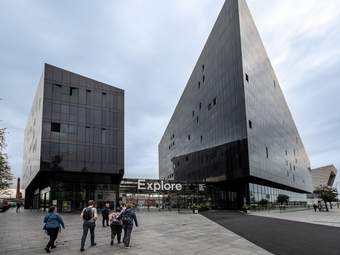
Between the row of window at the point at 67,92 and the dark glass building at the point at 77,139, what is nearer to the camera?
the dark glass building at the point at 77,139

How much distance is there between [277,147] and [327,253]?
189ft

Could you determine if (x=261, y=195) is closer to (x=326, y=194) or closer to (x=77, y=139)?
(x=326, y=194)

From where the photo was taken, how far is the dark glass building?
43.2 metres

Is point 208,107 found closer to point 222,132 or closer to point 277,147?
point 222,132

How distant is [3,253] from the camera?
37.4ft

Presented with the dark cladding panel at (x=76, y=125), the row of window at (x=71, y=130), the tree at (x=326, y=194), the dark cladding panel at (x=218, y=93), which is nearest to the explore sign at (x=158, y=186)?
the dark cladding panel at (x=76, y=125)

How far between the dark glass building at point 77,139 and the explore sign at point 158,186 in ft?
13.3

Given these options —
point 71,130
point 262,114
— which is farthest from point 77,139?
point 262,114

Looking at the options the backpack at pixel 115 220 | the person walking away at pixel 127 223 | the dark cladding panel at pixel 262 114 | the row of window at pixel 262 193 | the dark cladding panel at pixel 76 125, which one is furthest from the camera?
the row of window at pixel 262 193

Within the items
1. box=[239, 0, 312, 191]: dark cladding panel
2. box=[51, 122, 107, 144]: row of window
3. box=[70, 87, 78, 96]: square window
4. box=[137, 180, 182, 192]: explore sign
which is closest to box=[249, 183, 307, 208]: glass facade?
box=[239, 0, 312, 191]: dark cladding panel

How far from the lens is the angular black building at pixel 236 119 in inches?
1922

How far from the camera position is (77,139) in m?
45.1

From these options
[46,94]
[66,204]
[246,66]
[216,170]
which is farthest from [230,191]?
[46,94]

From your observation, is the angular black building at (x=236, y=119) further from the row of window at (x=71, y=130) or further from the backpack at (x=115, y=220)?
the backpack at (x=115, y=220)
